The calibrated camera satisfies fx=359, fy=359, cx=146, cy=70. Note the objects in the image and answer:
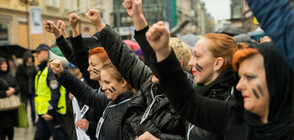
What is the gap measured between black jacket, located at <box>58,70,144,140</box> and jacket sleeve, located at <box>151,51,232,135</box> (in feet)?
3.38

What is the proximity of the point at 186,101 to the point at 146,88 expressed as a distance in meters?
0.98

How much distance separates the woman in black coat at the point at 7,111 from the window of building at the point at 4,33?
1469 centimetres

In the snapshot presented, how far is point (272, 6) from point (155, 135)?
49.5 inches

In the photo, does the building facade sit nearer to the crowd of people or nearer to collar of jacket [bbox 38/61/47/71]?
collar of jacket [bbox 38/61/47/71]

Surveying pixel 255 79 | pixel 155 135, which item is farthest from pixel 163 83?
pixel 155 135

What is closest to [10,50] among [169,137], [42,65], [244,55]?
[42,65]

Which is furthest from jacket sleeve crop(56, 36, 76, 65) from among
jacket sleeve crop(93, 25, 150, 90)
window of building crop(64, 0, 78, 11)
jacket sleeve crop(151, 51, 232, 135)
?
window of building crop(64, 0, 78, 11)

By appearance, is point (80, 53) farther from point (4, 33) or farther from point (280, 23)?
point (4, 33)

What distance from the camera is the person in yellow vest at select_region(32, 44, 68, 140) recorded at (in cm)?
563

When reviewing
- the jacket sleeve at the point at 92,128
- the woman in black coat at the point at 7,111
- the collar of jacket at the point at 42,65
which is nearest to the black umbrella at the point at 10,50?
the woman in black coat at the point at 7,111

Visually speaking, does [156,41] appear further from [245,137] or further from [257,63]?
[245,137]

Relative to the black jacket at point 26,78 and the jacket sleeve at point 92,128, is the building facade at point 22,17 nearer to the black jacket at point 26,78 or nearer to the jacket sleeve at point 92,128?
the black jacket at point 26,78

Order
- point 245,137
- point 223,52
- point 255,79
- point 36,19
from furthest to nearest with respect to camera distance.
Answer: point 36,19 < point 223,52 < point 245,137 < point 255,79

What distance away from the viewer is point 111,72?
3.03m
